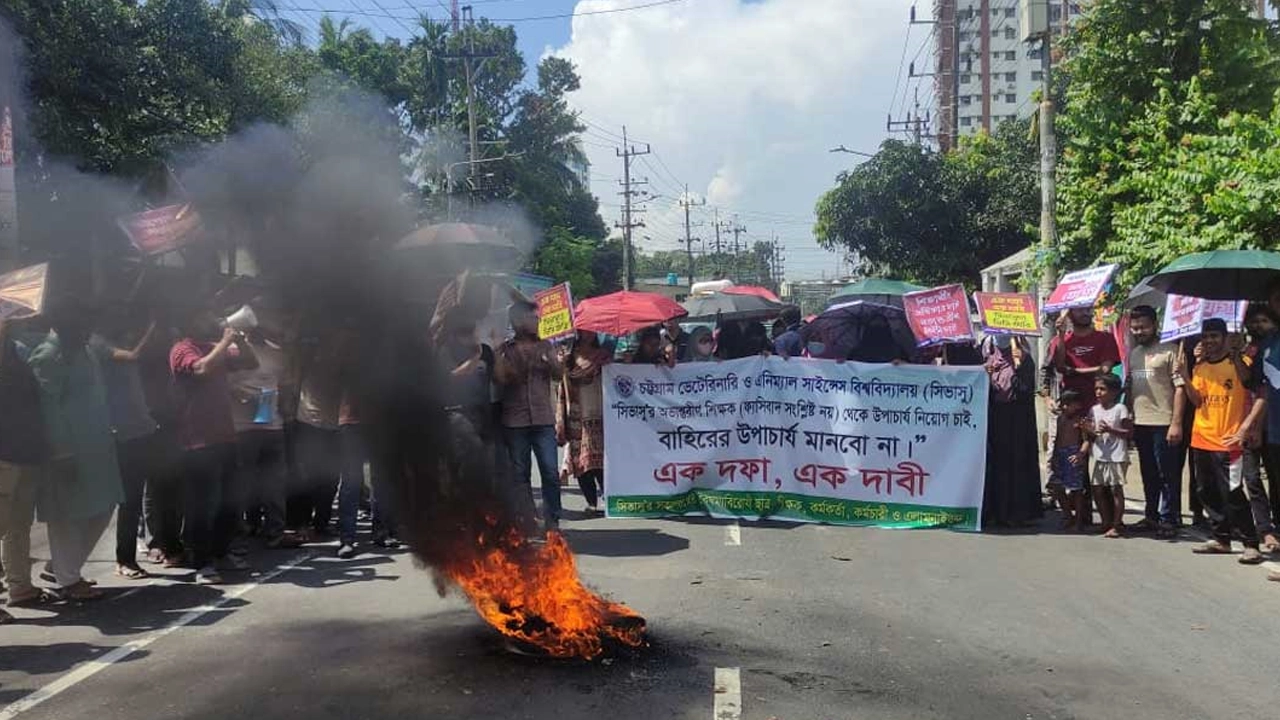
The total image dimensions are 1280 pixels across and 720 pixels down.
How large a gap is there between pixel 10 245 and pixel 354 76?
14.7 ft

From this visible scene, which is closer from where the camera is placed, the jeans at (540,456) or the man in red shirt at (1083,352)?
the jeans at (540,456)

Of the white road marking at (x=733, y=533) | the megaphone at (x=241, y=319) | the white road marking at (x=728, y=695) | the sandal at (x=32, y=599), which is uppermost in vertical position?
the megaphone at (x=241, y=319)

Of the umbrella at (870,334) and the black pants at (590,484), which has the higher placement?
the umbrella at (870,334)

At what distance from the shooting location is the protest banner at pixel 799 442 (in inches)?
327

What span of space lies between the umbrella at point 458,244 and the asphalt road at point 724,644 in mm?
2160

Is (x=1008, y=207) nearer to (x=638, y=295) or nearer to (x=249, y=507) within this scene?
(x=638, y=295)

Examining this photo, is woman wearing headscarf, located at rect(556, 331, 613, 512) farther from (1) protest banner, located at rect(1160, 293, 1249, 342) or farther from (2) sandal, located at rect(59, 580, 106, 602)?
(1) protest banner, located at rect(1160, 293, 1249, 342)

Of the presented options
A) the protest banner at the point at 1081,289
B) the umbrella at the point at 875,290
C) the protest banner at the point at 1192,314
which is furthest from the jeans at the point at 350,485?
the umbrella at the point at 875,290

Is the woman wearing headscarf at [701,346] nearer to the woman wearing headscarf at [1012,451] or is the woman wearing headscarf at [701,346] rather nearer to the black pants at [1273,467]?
the woman wearing headscarf at [1012,451]

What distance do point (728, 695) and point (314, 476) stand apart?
4541 mm

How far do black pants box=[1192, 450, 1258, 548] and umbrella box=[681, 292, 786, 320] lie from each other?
334 inches

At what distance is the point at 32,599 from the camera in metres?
5.89

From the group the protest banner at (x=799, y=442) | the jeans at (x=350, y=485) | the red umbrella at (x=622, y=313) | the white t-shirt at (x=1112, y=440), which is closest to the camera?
the jeans at (x=350, y=485)

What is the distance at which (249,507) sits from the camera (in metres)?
7.77
